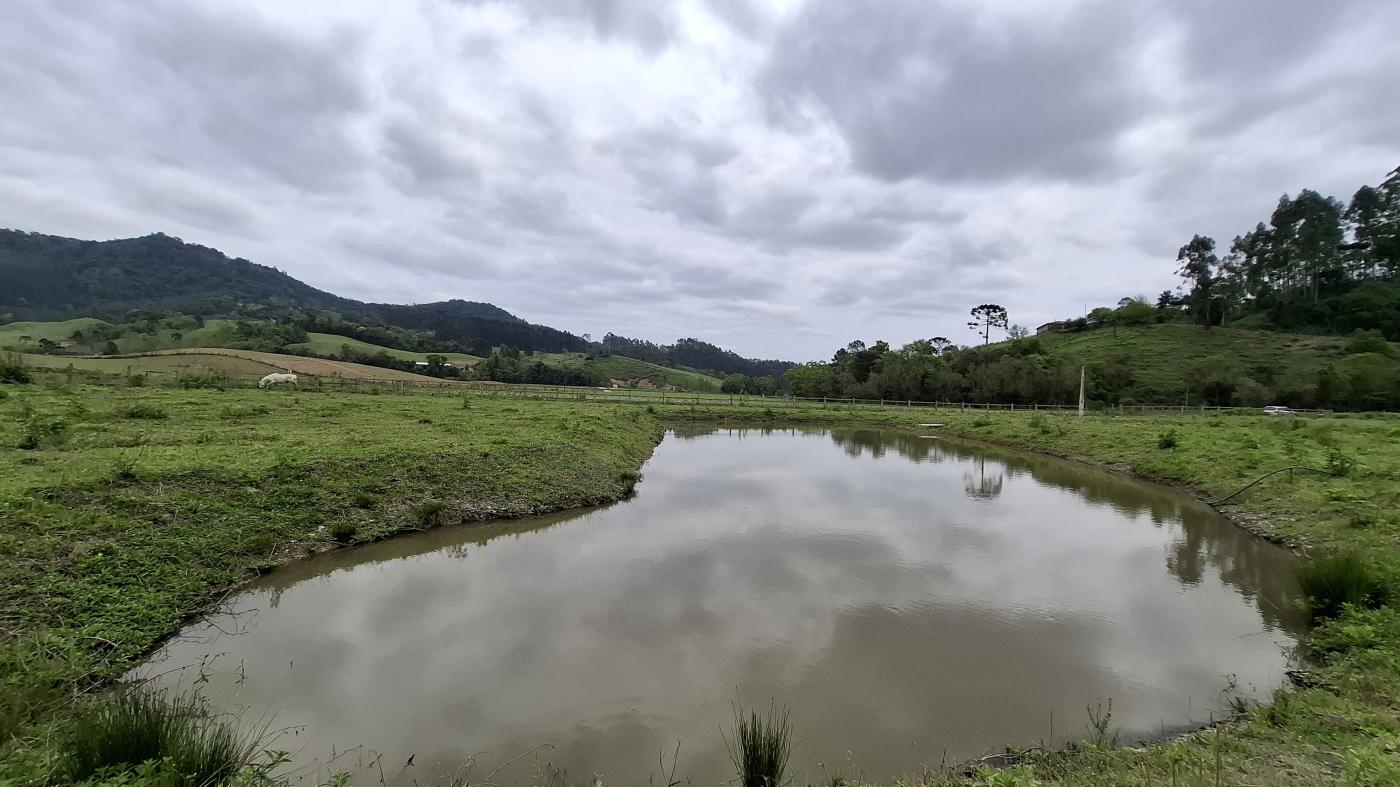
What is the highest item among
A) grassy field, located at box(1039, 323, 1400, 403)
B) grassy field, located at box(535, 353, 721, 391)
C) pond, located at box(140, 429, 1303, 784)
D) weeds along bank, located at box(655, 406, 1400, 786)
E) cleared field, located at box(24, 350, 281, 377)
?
grassy field, located at box(1039, 323, 1400, 403)

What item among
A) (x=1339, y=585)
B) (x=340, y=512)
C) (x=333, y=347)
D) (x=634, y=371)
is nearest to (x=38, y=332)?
(x=333, y=347)

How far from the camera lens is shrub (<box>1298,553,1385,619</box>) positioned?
794 cm

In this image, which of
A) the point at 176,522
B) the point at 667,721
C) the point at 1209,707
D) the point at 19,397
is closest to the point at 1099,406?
the point at 1209,707

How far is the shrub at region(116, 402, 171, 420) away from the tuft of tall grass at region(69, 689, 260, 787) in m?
17.0

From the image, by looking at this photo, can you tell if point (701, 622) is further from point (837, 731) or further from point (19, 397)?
point (19, 397)

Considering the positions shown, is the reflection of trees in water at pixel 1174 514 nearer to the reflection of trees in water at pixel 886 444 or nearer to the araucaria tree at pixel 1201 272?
the reflection of trees in water at pixel 886 444

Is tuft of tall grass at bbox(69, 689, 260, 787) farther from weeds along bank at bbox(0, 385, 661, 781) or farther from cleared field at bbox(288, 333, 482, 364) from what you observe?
cleared field at bbox(288, 333, 482, 364)

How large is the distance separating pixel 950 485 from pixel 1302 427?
20.5 m

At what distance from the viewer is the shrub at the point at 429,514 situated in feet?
39.9

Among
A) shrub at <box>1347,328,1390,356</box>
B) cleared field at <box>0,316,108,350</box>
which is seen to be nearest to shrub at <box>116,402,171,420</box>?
shrub at <box>1347,328,1390,356</box>

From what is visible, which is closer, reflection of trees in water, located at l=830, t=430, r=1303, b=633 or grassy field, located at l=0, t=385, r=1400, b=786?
grassy field, located at l=0, t=385, r=1400, b=786

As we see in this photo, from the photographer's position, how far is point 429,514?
12305 millimetres

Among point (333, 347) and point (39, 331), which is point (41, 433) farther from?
point (39, 331)

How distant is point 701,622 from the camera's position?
27.1ft
